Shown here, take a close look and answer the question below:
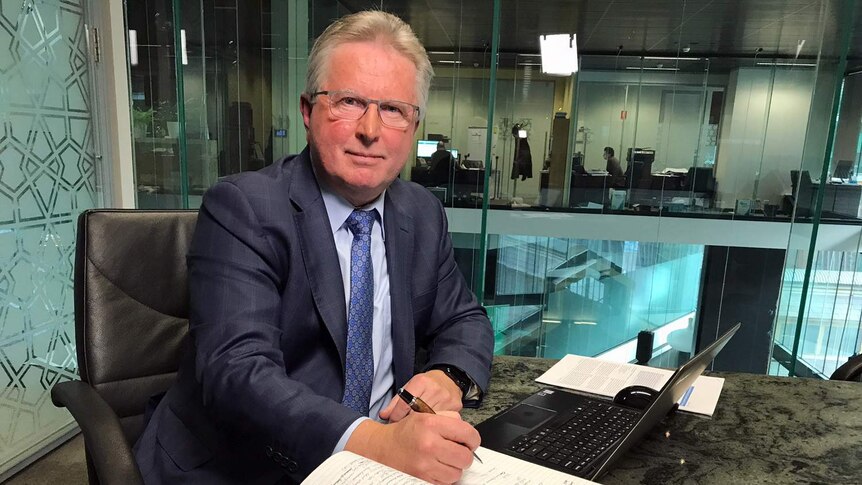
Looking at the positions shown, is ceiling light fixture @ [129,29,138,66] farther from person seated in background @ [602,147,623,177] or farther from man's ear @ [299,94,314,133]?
person seated in background @ [602,147,623,177]

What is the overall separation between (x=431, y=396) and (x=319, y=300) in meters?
0.30

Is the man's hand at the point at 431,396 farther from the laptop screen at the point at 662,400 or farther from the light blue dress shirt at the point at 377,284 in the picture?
the laptop screen at the point at 662,400

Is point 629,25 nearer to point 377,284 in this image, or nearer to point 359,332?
point 377,284

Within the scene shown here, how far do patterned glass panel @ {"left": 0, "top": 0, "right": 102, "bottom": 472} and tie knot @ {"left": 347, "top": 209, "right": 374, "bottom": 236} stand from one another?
211 cm

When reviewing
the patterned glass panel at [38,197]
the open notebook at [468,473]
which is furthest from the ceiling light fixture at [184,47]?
the open notebook at [468,473]

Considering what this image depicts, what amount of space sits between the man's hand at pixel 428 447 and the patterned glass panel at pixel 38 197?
2507mm

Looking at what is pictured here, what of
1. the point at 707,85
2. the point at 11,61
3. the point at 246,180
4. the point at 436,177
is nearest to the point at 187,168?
the point at 11,61

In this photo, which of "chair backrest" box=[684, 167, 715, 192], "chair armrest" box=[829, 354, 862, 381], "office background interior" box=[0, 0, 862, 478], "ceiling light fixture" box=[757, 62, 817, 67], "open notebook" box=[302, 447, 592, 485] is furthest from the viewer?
"chair backrest" box=[684, 167, 715, 192]

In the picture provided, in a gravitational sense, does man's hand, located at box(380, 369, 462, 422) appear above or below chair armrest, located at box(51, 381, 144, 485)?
above

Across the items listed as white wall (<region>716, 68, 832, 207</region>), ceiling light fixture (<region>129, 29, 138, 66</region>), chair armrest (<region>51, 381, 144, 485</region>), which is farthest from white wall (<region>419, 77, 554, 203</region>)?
chair armrest (<region>51, 381, 144, 485</region>)

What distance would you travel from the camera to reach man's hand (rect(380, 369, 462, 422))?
105 cm

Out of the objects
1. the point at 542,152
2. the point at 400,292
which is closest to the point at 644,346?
the point at 542,152

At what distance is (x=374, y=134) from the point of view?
1.13 m

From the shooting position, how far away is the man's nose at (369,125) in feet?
3.71
